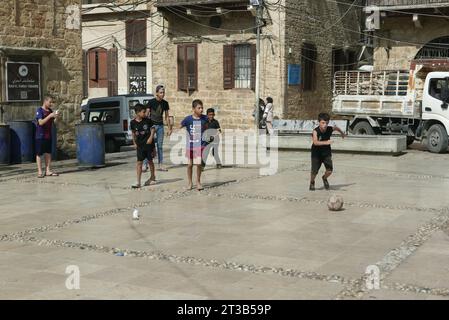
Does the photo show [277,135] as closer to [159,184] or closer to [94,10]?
[159,184]

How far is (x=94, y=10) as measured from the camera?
27672mm

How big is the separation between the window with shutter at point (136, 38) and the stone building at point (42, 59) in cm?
1020

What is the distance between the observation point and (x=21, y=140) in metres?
14.7

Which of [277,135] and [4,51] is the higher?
[4,51]

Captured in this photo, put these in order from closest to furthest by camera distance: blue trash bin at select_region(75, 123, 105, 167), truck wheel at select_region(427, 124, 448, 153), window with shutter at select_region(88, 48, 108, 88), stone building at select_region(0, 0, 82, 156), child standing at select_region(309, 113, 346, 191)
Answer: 1. child standing at select_region(309, 113, 346, 191)
2. blue trash bin at select_region(75, 123, 105, 167)
3. stone building at select_region(0, 0, 82, 156)
4. truck wheel at select_region(427, 124, 448, 153)
5. window with shutter at select_region(88, 48, 108, 88)

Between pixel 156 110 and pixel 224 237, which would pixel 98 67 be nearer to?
pixel 156 110

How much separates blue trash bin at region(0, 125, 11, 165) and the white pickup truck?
33.6 feet

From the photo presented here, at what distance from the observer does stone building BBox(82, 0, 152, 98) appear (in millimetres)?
26812

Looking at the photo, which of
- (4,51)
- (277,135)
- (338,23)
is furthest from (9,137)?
(338,23)

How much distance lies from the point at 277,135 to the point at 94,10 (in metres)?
13.1

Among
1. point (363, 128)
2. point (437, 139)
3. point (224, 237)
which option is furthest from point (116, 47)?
point (224, 237)

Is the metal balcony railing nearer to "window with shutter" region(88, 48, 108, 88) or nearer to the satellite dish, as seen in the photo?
the satellite dish

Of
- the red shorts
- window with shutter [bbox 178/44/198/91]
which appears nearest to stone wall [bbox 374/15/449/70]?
window with shutter [bbox 178/44/198/91]
